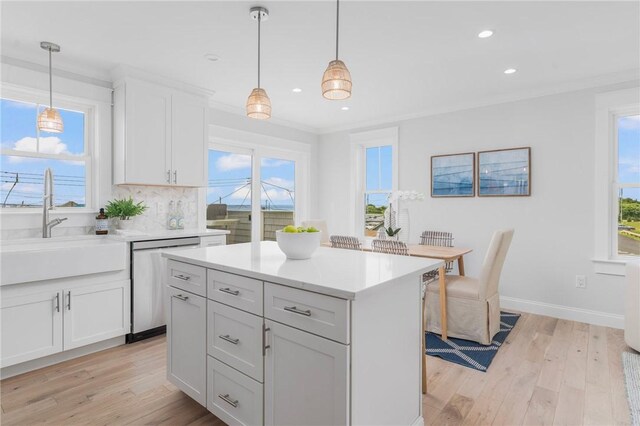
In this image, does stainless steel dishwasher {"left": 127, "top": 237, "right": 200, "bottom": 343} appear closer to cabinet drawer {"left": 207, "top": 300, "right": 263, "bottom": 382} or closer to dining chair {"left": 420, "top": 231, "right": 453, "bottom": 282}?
cabinet drawer {"left": 207, "top": 300, "right": 263, "bottom": 382}

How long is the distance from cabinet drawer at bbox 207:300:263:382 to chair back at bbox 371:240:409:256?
1843mm

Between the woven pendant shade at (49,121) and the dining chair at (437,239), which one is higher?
the woven pendant shade at (49,121)

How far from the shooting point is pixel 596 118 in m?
3.51

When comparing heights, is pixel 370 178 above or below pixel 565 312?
above

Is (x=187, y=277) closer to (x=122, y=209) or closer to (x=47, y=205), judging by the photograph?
(x=122, y=209)

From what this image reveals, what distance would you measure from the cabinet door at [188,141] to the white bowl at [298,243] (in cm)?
218

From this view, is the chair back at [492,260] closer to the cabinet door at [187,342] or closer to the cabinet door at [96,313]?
the cabinet door at [187,342]

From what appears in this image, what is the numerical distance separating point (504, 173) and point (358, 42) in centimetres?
241

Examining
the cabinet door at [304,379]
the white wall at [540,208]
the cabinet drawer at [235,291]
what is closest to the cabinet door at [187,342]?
the cabinet drawer at [235,291]

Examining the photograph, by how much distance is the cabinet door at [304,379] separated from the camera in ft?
4.42

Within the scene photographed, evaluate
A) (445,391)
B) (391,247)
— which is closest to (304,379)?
(445,391)

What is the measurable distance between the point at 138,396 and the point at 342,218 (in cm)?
384

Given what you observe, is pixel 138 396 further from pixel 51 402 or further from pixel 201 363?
pixel 201 363

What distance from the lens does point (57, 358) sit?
270 cm
